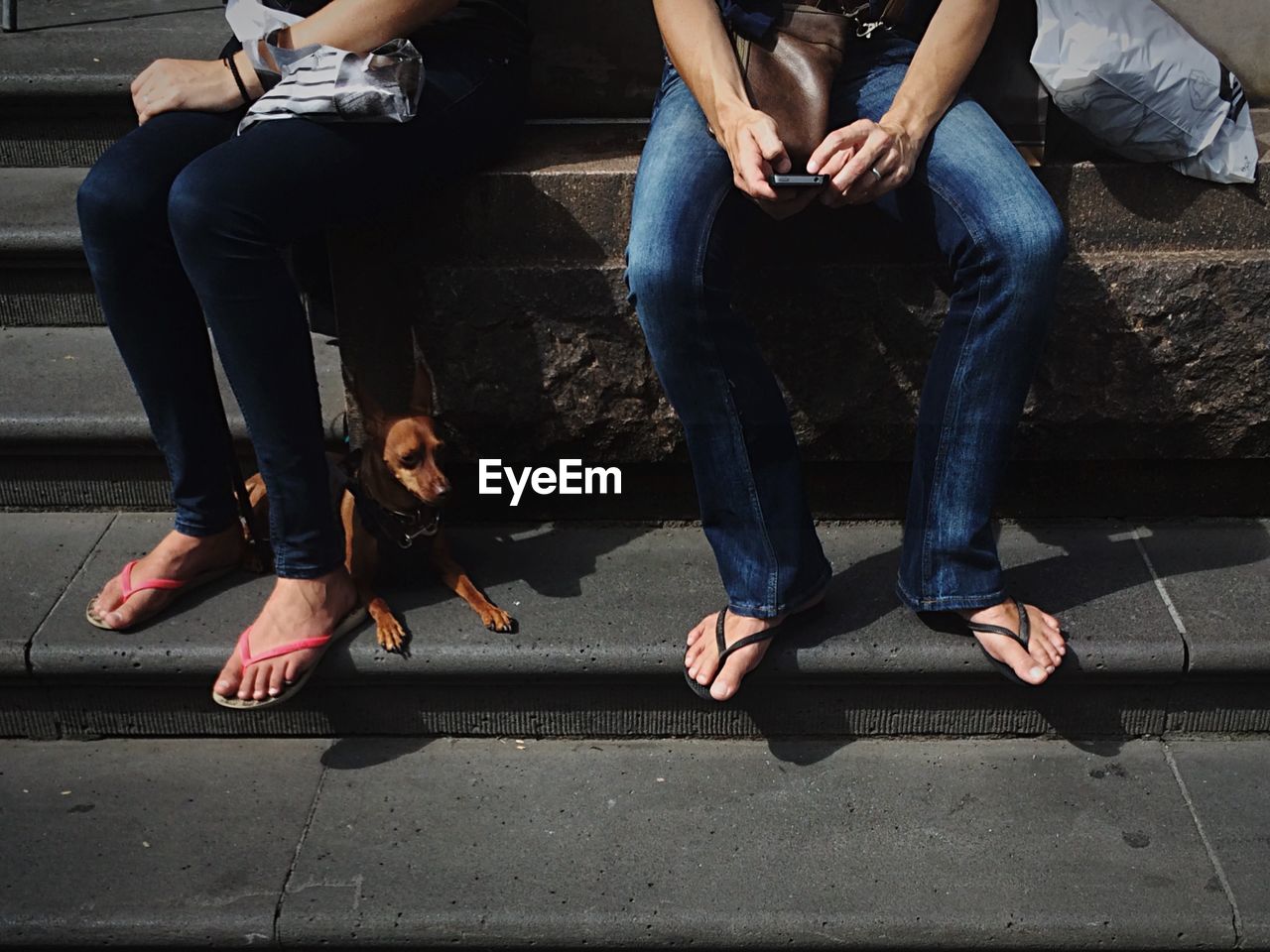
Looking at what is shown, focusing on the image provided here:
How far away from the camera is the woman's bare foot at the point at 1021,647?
2449mm

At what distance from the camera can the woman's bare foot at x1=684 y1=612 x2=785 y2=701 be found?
246cm

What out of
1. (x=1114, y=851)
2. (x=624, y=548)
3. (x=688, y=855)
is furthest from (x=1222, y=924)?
(x=624, y=548)

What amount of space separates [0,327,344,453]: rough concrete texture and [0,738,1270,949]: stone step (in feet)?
2.19

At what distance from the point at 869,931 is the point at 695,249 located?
3.94 ft

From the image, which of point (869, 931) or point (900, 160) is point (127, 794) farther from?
point (900, 160)

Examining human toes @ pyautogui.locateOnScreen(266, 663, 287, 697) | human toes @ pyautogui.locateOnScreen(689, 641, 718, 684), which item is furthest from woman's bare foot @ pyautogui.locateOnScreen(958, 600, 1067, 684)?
human toes @ pyautogui.locateOnScreen(266, 663, 287, 697)

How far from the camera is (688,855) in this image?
7.67 feet

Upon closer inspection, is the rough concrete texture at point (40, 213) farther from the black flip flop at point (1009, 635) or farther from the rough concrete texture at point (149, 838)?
the black flip flop at point (1009, 635)

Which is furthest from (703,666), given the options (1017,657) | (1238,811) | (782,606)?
(1238,811)

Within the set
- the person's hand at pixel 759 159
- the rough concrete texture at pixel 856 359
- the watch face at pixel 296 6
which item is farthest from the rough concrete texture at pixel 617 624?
the watch face at pixel 296 6

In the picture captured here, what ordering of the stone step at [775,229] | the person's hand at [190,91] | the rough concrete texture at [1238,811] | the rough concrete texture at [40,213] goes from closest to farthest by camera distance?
the rough concrete texture at [1238,811], the person's hand at [190,91], the stone step at [775,229], the rough concrete texture at [40,213]

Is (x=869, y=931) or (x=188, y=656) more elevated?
(x=188, y=656)

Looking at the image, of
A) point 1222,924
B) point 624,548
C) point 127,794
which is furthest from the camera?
point 624,548

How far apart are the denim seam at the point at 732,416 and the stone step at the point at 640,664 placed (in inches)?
6.3
